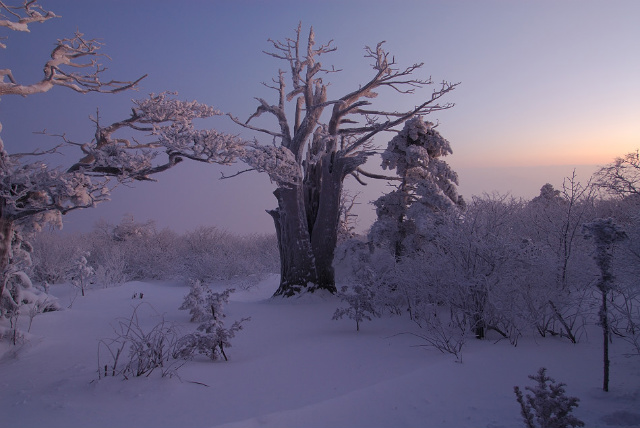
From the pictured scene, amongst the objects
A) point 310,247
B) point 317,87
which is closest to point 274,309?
point 310,247

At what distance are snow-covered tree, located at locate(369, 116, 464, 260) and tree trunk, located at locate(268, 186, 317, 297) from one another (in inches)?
93.4

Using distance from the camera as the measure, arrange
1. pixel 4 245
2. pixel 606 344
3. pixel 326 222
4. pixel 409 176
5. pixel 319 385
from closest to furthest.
A: pixel 606 344, pixel 319 385, pixel 4 245, pixel 409 176, pixel 326 222

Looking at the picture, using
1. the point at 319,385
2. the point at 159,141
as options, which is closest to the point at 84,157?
the point at 159,141

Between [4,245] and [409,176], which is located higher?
[409,176]

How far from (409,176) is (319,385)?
802 centimetres

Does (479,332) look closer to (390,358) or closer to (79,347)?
(390,358)

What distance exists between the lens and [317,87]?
48.9 ft

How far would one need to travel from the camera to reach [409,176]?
1199cm

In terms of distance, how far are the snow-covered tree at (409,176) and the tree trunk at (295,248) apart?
93.4 inches

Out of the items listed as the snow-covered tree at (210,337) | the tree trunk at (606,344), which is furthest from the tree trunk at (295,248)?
the tree trunk at (606,344)

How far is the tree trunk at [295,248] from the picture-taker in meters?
13.0

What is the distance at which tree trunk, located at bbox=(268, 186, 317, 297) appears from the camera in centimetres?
1303

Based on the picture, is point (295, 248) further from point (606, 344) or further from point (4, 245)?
point (606, 344)

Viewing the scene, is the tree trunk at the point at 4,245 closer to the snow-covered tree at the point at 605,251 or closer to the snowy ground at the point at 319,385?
the snowy ground at the point at 319,385
